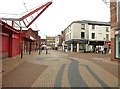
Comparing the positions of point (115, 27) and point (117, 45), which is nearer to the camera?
point (115, 27)

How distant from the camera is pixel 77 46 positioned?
57.2 meters

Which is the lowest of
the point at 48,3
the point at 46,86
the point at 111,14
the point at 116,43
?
the point at 46,86

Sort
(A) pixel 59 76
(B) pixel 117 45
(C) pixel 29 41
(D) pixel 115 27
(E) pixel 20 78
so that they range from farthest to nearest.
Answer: (C) pixel 29 41, (B) pixel 117 45, (D) pixel 115 27, (A) pixel 59 76, (E) pixel 20 78

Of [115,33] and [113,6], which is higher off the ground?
[113,6]

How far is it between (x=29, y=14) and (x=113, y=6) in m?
10.0

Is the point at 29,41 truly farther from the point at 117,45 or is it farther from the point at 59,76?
the point at 59,76

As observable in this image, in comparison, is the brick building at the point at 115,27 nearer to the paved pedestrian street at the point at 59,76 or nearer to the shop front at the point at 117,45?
the shop front at the point at 117,45

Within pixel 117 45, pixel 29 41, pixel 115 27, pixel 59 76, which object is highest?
pixel 115 27

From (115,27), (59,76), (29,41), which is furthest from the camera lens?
(29,41)

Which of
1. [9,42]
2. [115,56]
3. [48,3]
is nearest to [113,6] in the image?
[115,56]

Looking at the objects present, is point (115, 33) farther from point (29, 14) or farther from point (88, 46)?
point (88, 46)

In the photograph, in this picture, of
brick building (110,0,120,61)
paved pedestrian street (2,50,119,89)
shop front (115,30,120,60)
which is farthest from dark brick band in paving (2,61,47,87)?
brick building (110,0,120,61)

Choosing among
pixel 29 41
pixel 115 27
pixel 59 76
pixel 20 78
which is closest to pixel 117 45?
pixel 115 27

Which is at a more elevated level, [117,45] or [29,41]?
[29,41]
